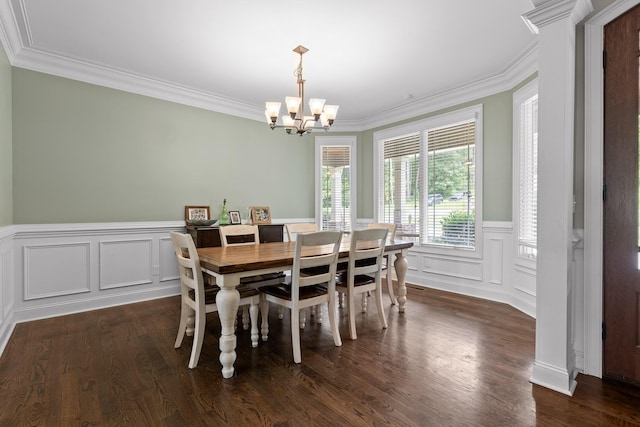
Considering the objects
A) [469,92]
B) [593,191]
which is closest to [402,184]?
[469,92]

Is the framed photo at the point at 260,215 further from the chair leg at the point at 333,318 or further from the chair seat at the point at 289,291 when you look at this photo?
the chair leg at the point at 333,318

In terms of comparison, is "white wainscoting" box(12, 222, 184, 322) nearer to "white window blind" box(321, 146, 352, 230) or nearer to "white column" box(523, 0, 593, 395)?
"white window blind" box(321, 146, 352, 230)

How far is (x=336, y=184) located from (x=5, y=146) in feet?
13.9

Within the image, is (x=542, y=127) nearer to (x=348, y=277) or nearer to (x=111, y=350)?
(x=348, y=277)

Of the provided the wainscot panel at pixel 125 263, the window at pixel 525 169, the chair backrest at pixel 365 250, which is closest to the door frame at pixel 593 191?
the window at pixel 525 169

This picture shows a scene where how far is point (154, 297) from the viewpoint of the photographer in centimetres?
400

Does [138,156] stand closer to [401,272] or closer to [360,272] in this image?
[360,272]

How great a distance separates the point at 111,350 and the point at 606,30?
13.9ft

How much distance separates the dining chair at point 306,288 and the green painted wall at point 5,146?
2.45m

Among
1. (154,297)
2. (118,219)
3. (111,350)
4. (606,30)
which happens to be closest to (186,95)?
(118,219)

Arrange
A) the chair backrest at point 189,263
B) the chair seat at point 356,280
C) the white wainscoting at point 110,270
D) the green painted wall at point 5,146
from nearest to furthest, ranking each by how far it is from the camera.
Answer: the chair backrest at point 189,263 → the green painted wall at point 5,146 → the chair seat at point 356,280 → the white wainscoting at point 110,270

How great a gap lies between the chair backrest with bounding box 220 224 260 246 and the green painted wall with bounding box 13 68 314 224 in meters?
1.30

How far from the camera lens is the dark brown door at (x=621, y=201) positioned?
194 centimetres

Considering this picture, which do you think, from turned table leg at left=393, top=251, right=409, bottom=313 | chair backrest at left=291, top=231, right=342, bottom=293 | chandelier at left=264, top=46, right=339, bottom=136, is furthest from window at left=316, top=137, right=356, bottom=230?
chair backrest at left=291, top=231, right=342, bottom=293
